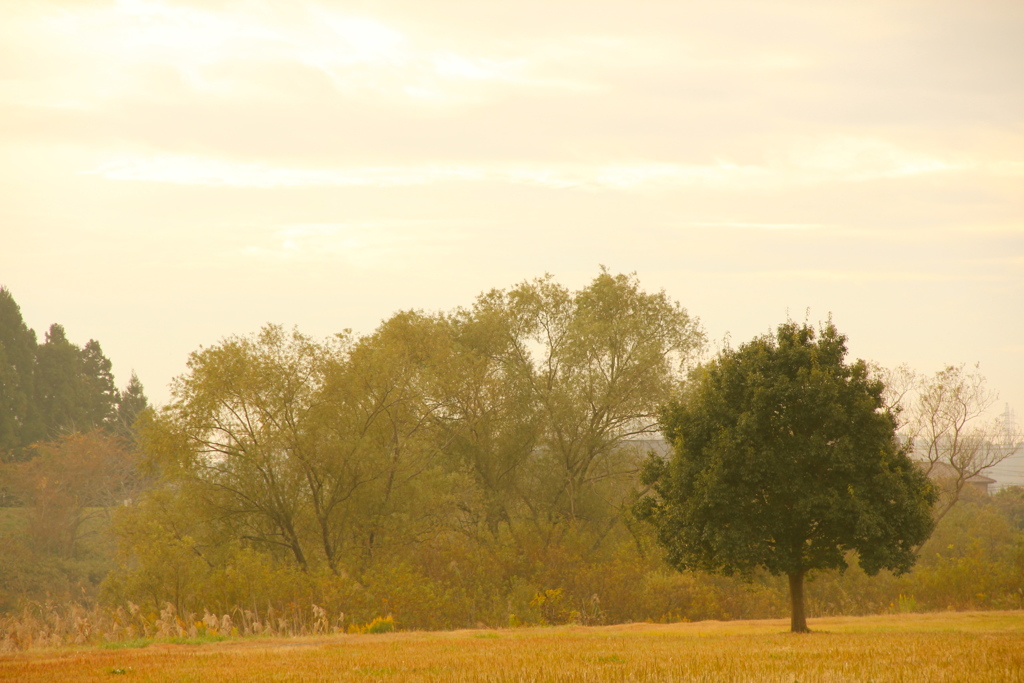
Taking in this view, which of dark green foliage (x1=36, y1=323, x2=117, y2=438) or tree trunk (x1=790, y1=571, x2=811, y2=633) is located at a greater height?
dark green foliage (x1=36, y1=323, x2=117, y2=438)

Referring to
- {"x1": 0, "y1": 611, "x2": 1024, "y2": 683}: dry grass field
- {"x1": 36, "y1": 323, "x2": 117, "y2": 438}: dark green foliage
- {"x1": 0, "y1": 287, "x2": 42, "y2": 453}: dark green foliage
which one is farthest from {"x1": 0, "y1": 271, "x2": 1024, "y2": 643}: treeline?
{"x1": 36, "y1": 323, "x2": 117, "y2": 438}: dark green foliage

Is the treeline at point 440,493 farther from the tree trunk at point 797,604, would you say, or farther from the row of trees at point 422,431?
the tree trunk at point 797,604

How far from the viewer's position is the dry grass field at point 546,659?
1222cm

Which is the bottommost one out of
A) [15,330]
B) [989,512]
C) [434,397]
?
[989,512]

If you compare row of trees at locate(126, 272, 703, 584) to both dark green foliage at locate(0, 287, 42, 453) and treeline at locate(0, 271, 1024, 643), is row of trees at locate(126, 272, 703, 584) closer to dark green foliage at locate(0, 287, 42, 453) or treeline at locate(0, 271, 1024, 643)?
treeline at locate(0, 271, 1024, 643)

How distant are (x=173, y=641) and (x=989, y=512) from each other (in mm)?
51933

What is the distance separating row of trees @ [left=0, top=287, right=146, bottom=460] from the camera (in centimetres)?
8031

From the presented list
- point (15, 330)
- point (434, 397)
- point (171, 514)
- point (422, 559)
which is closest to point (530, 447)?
point (434, 397)

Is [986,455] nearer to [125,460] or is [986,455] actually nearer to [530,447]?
[530,447]

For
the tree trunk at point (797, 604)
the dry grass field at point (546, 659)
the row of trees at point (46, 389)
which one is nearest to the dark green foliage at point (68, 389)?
the row of trees at point (46, 389)

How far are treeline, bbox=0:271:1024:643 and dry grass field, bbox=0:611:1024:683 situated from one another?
6.91 metres

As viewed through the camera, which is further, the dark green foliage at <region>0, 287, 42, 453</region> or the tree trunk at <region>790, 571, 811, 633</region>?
the dark green foliage at <region>0, 287, 42, 453</region>

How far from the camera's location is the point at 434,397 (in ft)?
136

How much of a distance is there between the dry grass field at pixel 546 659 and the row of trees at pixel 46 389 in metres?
66.6
